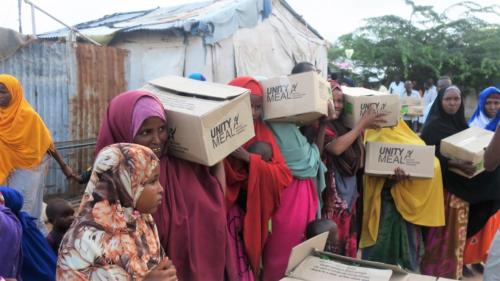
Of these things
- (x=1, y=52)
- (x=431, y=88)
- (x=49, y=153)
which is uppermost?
(x=1, y=52)

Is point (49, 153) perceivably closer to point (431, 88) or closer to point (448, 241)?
point (448, 241)

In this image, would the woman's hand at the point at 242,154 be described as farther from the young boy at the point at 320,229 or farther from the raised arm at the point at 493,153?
the raised arm at the point at 493,153

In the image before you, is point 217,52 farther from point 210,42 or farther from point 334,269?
point 334,269

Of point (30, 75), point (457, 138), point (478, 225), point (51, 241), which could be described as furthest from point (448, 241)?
point (30, 75)

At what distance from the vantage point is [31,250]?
207 cm

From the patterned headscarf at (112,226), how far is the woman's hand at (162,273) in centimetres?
3

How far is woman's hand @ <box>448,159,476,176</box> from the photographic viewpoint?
313 centimetres

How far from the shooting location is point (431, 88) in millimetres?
11703

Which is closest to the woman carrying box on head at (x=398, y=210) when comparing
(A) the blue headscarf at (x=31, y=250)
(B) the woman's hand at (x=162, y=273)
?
(B) the woman's hand at (x=162, y=273)

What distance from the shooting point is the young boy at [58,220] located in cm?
253

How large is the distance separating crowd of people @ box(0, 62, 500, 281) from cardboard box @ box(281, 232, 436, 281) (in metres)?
0.33

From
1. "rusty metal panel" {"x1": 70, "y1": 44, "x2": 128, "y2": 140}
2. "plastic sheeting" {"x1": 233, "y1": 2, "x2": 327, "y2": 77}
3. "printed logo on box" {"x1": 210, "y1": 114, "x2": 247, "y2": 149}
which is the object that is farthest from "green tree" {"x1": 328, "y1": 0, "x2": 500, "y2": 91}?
"printed logo on box" {"x1": 210, "y1": 114, "x2": 247, "y2": 149}

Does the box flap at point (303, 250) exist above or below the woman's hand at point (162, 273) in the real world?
below

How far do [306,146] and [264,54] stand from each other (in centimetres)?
636
